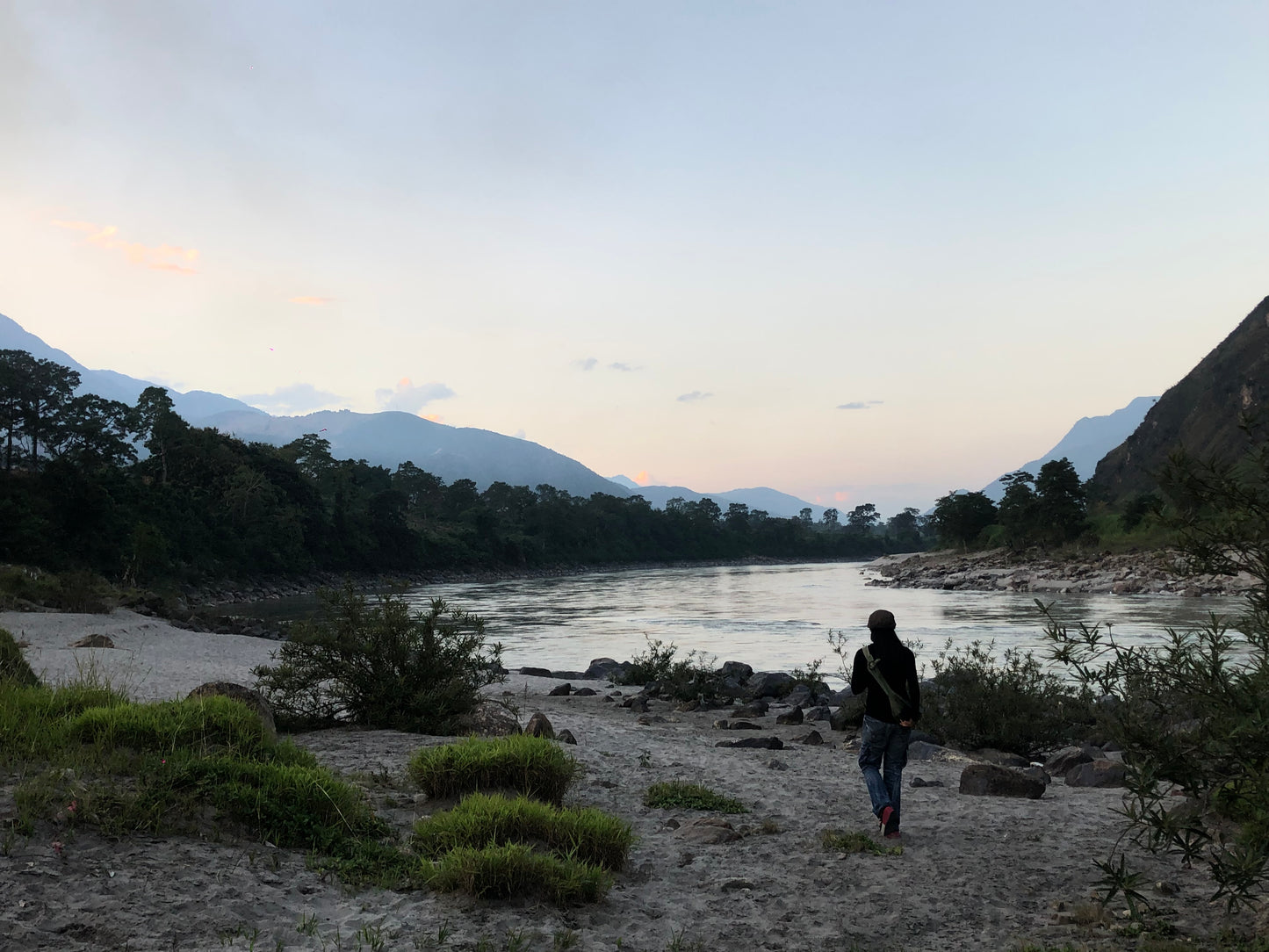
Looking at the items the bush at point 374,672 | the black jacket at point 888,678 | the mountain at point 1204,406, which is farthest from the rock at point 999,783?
the mountain at point 1204,406

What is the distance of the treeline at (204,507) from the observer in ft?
170

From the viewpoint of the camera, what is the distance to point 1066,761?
10.8 m

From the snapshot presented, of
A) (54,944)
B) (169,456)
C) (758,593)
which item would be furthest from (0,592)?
(169,456)

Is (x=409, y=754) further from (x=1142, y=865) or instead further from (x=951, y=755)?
(x=951, y=755)

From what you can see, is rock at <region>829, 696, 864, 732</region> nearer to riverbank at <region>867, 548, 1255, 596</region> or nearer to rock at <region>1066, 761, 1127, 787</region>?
rock at <region>1066, 761, 1127, 787</region>

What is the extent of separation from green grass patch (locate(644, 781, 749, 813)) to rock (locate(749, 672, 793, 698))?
431 inches

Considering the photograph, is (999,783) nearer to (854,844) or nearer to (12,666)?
(854,844)

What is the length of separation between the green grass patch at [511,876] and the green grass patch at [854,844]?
2308mm

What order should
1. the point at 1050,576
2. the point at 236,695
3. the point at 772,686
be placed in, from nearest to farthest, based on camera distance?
the point at 236,695 < the point at 772,686 < the point at 1050,576

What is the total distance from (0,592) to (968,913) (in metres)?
31.4

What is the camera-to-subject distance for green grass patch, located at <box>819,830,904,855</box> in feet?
21.2

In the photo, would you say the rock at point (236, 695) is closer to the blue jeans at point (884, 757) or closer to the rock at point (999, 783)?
the blue jeans at point (884, 757)

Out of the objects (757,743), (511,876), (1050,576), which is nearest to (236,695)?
(511,876)

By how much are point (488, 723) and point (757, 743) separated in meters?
4.12
